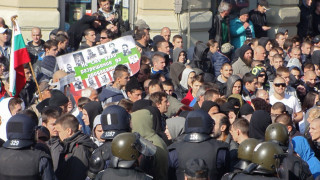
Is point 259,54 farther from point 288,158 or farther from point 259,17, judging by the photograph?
point 288,158

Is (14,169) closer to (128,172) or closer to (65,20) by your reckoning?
(128,172)

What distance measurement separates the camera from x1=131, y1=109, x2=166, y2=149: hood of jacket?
8711 millimetres

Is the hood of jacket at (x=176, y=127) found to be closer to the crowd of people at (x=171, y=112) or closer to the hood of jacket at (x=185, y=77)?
the crowd of people at (x=171, y=112)

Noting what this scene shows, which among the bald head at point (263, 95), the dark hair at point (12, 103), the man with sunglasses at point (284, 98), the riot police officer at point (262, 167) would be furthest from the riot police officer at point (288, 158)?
the man with sunglasses at point (284, 98)

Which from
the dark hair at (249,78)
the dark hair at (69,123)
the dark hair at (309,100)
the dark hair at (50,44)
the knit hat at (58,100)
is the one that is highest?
the dark hair at (50,44)

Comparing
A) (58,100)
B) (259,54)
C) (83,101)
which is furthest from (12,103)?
(259,54)

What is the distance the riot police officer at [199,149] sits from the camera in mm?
8070

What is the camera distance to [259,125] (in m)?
9.73

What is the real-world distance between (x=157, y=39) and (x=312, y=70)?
278 centimetres

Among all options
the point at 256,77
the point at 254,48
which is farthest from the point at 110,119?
the point at 254,48

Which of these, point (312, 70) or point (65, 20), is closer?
point (312, 70)

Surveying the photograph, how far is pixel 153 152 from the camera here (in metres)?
7.61

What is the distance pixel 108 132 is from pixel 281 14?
12.6m

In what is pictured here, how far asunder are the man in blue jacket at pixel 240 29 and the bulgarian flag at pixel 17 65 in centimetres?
666
